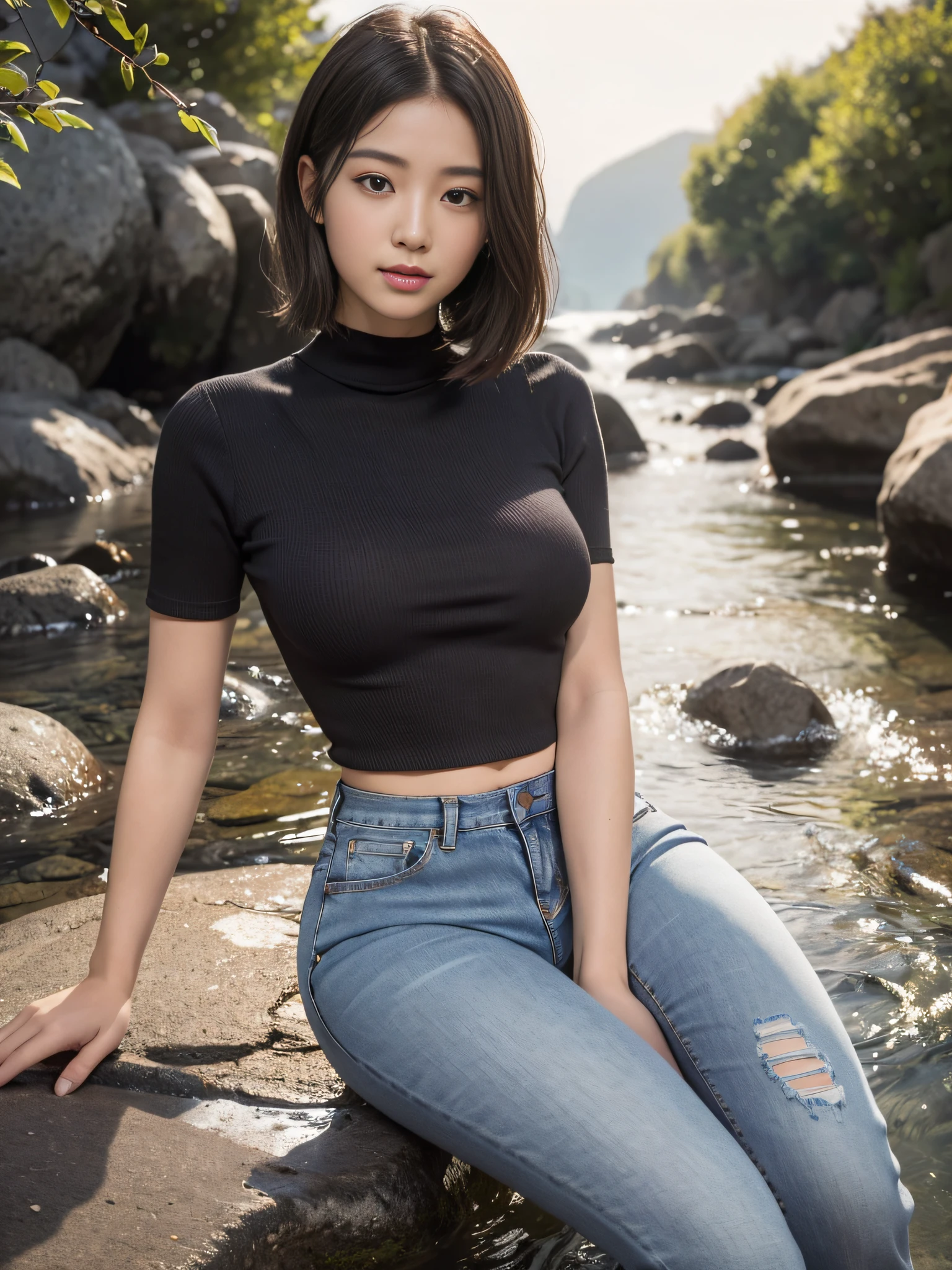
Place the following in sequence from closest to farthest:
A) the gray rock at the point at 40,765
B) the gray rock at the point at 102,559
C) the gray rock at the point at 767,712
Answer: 1. the gray rock at the point at 40,765
2. the gray rock at the point at 767,712
3. the gray rock at the point at 102,559

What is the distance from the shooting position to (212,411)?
2.18m

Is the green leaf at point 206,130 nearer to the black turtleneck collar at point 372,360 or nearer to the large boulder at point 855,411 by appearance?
the black turtleneck collar at point 372,360

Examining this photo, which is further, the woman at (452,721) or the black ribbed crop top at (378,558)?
the black ribbed crop top at (378,558)

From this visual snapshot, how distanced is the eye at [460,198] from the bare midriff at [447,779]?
1002mm

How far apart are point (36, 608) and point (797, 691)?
4114 millimetres

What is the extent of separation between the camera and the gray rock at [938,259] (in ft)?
89.8

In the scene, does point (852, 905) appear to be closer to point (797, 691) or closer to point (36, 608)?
point (797, 691)

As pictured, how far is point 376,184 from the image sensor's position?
7.20ft

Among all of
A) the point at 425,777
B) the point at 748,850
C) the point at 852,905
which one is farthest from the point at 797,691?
the point at 425,777

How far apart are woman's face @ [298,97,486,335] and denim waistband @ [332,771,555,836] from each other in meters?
0.88

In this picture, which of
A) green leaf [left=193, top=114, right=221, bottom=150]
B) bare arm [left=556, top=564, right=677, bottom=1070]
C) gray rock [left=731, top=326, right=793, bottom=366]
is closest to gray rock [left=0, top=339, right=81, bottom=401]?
green leaf [left=193, top=114, right=221, bottom=150]

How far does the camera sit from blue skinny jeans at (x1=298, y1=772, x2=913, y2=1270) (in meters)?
1.68

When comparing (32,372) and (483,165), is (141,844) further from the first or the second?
(32,372)

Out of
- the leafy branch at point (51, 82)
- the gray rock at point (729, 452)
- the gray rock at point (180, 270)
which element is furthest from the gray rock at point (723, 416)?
the leafy branch at point (51, 82)
